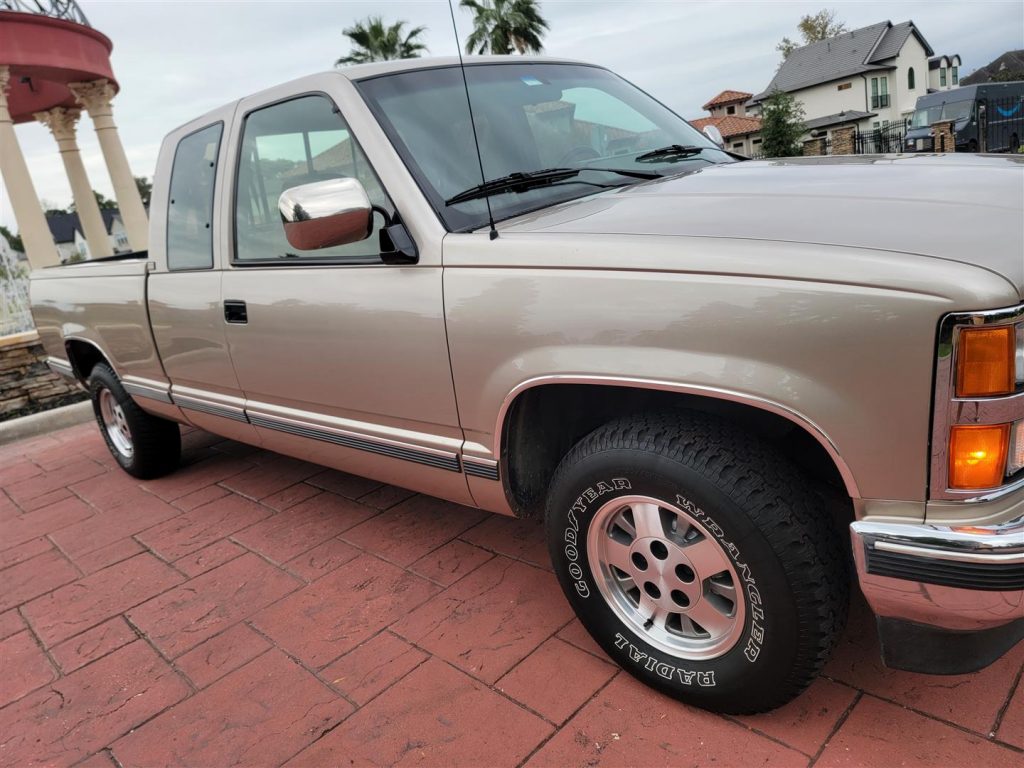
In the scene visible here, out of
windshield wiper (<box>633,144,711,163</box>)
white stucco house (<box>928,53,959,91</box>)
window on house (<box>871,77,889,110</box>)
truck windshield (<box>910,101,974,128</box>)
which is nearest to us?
windshield wiper (<box>633,144,711,163</box>)

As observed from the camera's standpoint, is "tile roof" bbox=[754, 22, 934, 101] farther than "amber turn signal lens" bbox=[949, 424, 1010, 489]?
Yes

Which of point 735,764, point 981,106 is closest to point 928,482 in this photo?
point 735,764

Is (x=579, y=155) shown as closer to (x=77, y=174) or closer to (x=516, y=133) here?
(x=516, y=133)

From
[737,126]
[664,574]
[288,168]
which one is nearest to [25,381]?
[288,168]

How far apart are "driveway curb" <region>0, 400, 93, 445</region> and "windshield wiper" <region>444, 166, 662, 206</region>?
5.53 m

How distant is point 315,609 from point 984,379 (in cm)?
233

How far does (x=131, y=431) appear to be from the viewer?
4355 millimetres

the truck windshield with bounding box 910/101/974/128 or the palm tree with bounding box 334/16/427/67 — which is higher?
the palm tree with bounding box 334/16/427/67

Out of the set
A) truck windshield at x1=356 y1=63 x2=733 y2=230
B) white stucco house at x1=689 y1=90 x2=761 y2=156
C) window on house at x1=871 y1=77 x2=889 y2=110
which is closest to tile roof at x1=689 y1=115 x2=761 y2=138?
white stucco house at x1=689 y1=90 x2=761 y2=156

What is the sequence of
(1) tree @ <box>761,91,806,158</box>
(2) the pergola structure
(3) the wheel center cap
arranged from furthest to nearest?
(1) tree @ <box>761,91,806,158</box>, (2) the pergola structure, (3) the wheel center cap

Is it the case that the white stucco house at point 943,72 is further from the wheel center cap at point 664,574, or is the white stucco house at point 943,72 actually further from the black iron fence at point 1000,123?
the wheel center cap at point 664,574

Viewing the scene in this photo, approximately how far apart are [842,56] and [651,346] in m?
55.7

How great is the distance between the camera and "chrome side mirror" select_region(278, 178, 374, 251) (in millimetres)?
2182

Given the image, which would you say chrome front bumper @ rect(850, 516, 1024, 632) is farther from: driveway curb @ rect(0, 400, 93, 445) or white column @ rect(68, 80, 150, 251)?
white column @ rect(68, 80, 150, 251)
